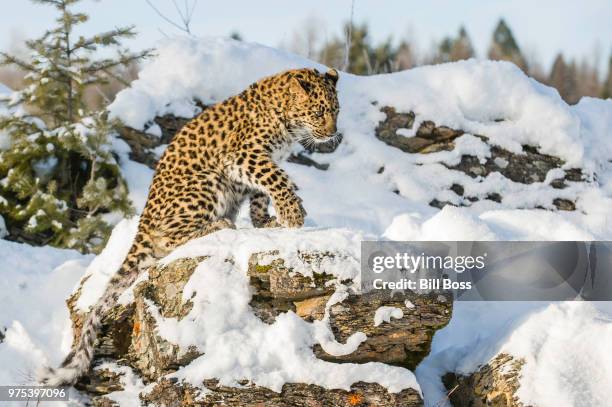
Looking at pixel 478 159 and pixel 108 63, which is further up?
pixel 108 63

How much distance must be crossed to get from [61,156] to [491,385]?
8.04 meters

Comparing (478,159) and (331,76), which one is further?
(478,159)

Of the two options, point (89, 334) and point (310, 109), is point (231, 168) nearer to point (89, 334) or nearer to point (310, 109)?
point (310, 109)

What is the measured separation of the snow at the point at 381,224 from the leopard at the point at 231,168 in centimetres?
51

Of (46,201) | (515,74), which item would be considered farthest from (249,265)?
(515,74)

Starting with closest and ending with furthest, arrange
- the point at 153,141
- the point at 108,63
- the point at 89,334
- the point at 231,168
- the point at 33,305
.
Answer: the point at 89,334
the point at 231,168
the point at 33,305
the point at 108,63
the point at 153,141

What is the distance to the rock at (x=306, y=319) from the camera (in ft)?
20.3

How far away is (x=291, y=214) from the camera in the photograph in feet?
25.3

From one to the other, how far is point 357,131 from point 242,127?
5566 millimetres

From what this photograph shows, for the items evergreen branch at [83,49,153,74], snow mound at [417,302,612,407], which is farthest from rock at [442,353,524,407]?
evergreen branch at [83,49,153,74]

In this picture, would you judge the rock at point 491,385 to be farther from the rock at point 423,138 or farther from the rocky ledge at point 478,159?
the rock at point 423,138

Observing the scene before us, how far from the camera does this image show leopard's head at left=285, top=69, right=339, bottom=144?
8398 millimetres

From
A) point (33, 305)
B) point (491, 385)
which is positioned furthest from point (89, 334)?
point (491, 385)

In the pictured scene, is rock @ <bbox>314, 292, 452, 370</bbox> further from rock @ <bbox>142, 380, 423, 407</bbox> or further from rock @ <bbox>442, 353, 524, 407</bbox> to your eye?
rock @ <bbox>442, 353, 524, 407</bbox>
